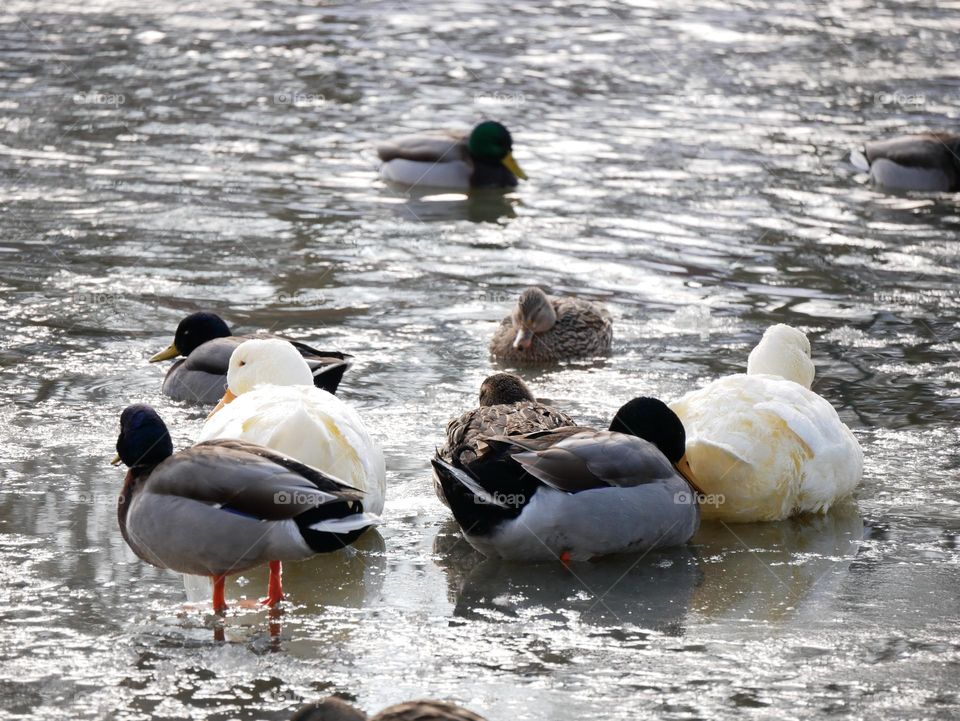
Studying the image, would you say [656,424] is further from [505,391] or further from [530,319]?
[530,319]

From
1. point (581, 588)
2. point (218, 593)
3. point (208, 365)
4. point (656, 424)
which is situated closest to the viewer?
point (218, 593)

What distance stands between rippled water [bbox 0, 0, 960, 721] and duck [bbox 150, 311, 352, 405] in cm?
15

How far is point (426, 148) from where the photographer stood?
14.6m

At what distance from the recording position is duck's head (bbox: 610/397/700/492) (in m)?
6.47

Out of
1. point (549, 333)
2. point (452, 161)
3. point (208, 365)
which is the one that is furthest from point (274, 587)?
point (452, 161)

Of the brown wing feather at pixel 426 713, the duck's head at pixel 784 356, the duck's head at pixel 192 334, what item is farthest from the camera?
the duck's head at pixel 192 334

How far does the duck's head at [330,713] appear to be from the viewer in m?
4.08

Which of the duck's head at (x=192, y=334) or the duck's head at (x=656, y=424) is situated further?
the duck's head at (x=192, y=334)

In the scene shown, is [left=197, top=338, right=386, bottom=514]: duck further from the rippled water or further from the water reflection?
the water reflection

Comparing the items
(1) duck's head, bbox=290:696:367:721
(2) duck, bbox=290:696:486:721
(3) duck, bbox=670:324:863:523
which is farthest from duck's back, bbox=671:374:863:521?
(1) duck's head, bbox=290:696:367:721

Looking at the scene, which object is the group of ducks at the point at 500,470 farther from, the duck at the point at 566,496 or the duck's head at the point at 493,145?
the duck's head at the point at 493,145

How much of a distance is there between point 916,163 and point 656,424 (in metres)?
8.79

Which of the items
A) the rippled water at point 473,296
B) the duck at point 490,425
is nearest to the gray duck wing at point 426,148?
the rippled water at point 473,296

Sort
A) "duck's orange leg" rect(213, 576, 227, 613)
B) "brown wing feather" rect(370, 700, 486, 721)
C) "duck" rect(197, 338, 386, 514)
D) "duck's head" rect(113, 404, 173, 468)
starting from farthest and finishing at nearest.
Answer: "duck" rect(197, 338, 386, 514)
"duck's head" rect(113, 404, 173, 468)
"duck's orange leg" rect(213, 576, 227, 613)
"brown wing feather" rect(370, 700, 486, 721)
